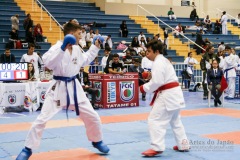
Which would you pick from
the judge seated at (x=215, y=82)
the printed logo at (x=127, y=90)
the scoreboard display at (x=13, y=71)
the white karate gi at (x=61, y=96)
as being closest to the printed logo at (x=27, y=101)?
the scoreboard display at (x=13, y=71)

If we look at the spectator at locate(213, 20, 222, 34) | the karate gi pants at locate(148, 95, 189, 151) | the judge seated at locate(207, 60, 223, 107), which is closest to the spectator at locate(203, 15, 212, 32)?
the spectator at locate(213, 20, 222, 34)

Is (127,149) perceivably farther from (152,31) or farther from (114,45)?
(152,31)

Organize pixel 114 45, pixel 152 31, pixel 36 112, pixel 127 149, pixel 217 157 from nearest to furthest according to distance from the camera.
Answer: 1. pixel 217 157
2. pixel 127 149
3. pixel 36 112
4. pixel 114 45
5. pixel 152 31

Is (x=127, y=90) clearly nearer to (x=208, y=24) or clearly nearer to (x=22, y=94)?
(x=22, y=94)

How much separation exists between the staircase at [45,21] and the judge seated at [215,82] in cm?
1039

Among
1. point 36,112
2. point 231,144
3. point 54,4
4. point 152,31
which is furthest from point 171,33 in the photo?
point 231,144

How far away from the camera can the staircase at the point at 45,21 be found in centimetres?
2055

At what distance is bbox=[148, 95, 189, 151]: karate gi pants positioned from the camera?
5.53 meters

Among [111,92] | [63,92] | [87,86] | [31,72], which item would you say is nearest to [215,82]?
[111,92]

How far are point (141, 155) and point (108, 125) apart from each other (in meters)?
2.79

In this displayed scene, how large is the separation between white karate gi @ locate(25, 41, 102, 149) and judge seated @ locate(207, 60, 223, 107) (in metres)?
6.48

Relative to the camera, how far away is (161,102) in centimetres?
563

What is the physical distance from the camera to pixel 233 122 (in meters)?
8.65

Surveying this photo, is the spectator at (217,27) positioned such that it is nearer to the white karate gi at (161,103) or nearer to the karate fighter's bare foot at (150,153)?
the white karate gi at (161,103)
